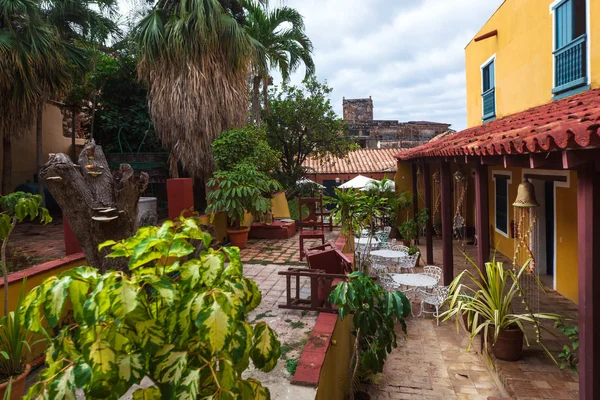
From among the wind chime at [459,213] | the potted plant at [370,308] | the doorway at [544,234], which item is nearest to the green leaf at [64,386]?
the potted plant at [370,308]

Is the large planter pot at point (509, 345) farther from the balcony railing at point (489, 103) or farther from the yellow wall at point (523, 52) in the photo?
the balcony railing at point (489, 103)

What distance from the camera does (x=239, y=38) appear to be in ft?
31.8

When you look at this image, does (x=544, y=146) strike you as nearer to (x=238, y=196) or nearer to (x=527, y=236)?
(x=527, y=236)

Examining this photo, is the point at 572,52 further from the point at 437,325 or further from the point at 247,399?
the point at 247,399

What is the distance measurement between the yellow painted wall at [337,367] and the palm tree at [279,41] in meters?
9.49

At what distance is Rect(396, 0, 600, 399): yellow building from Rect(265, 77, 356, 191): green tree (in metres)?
5.36

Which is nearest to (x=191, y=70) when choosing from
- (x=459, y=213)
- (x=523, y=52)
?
(x=523, y=52)

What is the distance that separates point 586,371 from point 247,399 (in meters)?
2.71

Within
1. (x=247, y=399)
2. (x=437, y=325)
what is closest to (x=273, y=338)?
(x=247, y=399)

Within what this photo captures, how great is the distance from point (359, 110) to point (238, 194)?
70.5ft

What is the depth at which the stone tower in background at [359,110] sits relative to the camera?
27.8 metres

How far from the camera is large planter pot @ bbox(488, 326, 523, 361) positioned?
4.65 metres

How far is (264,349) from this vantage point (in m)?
1.89


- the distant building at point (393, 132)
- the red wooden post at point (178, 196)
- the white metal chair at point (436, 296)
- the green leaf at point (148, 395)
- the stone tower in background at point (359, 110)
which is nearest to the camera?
the green leaf at point (148, 395)
